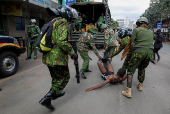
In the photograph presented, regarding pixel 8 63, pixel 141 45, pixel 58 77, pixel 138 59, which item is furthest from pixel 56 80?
pixel 8 63

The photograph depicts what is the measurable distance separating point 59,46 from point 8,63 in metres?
3.21

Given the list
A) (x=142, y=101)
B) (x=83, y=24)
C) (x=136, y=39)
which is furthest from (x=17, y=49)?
(x=83, y=24)

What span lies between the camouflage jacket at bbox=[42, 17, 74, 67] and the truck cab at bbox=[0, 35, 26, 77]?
9.11 ft

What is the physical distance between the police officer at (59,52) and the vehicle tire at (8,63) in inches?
107

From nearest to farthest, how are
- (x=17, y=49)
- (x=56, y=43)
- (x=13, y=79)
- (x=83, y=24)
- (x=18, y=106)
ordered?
(x=56, y=43)
(x=18, y=106)
(x=13, y=79)
(x=17, y=49)
(x=83, y=24)

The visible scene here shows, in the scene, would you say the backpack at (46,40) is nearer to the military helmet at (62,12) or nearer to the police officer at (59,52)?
the police officer at (59,52)

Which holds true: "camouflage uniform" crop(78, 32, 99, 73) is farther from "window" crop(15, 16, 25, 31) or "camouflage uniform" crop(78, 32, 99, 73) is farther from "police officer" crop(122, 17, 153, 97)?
"window" crop(15, 16, 25, 31)

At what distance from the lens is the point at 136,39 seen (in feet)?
9.88

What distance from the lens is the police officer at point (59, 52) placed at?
210 cm

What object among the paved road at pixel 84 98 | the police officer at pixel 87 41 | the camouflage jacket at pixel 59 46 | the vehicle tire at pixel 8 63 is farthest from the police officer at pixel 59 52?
the vehicle tire at pixel 8 63

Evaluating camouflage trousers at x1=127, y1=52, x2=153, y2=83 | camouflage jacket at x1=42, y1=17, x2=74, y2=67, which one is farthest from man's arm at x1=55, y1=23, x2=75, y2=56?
camouflage trousers at x1=127, y1=52, x2=153, y2=83

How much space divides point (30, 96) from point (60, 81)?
118cm

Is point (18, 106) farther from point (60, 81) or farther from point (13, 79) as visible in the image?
point (13, 79)

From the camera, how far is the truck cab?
4.24 m
